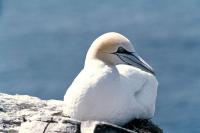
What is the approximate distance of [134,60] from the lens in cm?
1094

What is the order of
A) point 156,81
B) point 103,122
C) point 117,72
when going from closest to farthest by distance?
point 103,122
point 117,72
point 156,81

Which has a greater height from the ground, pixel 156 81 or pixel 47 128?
pixel 156 81

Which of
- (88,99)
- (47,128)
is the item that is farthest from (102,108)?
(47,128)

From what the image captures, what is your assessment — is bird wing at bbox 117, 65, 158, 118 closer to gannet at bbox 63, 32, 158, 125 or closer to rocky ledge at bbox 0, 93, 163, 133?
gannet at bbox 63, 32, 158, 125

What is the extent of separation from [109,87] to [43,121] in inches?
37.9

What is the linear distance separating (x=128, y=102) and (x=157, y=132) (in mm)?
730

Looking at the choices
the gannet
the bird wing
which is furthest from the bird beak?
the bird wing

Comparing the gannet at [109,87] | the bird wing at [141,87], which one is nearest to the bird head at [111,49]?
the gannet at [109,87]

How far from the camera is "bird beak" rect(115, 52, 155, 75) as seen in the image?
35.3 ft

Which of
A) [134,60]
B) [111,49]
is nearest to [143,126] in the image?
[134,60]

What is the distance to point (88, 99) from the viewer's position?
34.2 ft

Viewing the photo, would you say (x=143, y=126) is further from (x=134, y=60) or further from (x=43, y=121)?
(x=43, y=121)

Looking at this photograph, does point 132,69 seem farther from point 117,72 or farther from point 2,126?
point 2,126

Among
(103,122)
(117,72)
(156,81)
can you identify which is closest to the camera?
→ (103,122)
